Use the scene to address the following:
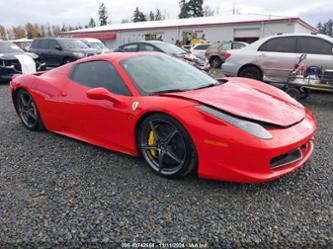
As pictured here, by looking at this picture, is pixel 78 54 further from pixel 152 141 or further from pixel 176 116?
pixel 176 116

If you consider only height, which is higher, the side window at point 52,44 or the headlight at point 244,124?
the headlight at point 244,124

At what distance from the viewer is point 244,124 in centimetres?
245

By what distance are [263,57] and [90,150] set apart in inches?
200

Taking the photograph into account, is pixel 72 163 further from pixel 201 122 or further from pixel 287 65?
pixel 287 65

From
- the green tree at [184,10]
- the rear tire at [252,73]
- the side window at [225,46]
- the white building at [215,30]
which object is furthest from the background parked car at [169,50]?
the green tree at [184,10]

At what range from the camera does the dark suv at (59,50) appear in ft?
39.4

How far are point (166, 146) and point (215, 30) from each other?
91.9 ft

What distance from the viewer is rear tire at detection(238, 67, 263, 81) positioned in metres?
7.11

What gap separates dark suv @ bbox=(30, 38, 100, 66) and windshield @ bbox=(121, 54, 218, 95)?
9263 millimetres

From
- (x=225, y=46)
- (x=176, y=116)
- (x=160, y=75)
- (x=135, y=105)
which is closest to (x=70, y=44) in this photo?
(x=225, y=46)

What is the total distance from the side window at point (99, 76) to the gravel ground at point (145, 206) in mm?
800

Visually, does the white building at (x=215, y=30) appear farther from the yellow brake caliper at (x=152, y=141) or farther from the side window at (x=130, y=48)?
the yellow brake caliper at (x=152, y=141)

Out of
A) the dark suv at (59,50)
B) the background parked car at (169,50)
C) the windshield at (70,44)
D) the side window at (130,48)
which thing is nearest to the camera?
the background parked car at (169,50)

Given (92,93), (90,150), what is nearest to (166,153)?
(92,93)
